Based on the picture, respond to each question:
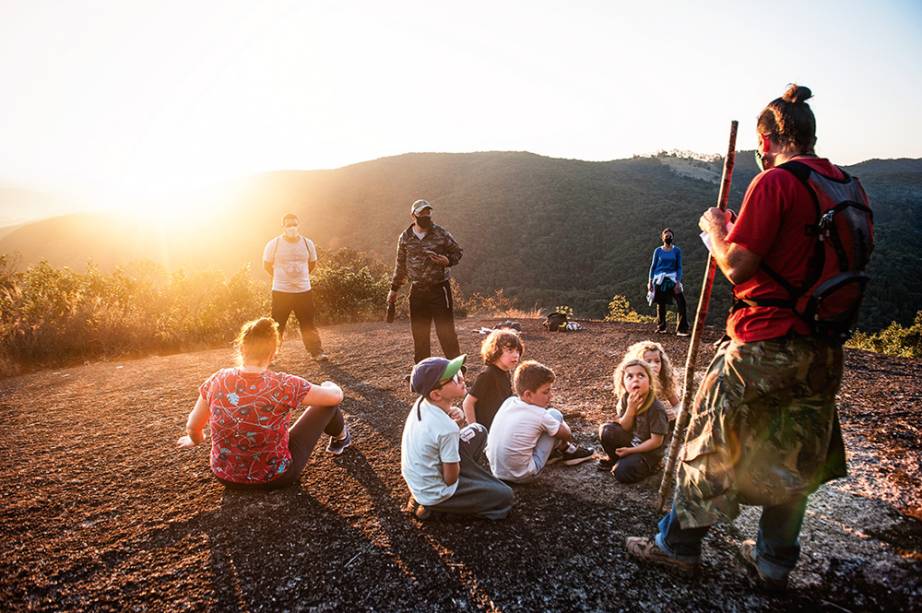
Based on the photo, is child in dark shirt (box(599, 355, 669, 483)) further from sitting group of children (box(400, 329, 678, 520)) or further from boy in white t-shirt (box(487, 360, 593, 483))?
boy in white t-shirt (box(487, 360, 593, 483))

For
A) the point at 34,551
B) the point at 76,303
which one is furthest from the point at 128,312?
the point at 34,551

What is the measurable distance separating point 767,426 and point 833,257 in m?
0.69

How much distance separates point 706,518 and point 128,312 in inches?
405

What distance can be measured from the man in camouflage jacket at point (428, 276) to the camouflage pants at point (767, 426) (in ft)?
10.6

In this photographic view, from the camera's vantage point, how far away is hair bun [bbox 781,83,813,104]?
1.75 meters

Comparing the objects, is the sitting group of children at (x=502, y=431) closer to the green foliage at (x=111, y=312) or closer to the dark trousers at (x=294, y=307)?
the dark trousers at (x=294, y=307)

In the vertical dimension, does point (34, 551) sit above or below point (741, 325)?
below

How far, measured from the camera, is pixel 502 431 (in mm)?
3139

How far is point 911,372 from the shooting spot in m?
5.57

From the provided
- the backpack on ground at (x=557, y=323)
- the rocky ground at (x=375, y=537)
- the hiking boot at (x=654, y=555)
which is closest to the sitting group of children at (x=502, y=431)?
the rocky ground at (x=375, y=537)

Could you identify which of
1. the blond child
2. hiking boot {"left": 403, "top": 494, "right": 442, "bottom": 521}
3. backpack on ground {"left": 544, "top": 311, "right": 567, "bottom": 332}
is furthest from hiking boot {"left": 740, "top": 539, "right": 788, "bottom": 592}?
backpack on ground {"left": 544, "top": 311, "right": 567, "bottom": 332}

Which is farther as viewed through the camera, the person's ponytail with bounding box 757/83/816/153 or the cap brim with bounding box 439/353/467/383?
the cap brim with bounding box 439/353/467/383

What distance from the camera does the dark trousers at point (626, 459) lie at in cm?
316

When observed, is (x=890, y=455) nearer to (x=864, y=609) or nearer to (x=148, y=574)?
(x=864, y=609)
